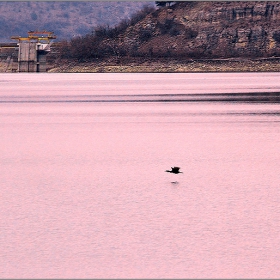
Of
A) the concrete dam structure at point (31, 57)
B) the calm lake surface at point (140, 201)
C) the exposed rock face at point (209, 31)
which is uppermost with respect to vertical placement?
the calm lake surface at point (140, 201)

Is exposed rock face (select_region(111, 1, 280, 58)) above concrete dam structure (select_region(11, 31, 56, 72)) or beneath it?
above

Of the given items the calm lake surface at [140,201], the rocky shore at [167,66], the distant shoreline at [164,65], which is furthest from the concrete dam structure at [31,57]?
the calm lake surface at [140,201]

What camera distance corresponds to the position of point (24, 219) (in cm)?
1362

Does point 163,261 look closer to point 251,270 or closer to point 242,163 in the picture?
point 251,270

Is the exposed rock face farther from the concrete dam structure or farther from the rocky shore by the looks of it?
the concrete dam structure

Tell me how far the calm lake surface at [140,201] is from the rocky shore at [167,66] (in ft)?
368

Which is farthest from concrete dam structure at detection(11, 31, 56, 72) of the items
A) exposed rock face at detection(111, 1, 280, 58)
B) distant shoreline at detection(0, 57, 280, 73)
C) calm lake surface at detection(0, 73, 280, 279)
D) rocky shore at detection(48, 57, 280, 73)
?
calm lake surface at detection(0, 73, 280, 279)

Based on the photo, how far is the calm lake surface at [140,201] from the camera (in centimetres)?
1088

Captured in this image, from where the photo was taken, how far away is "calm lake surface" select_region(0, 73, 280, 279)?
428 inches

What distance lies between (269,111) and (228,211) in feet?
81.9

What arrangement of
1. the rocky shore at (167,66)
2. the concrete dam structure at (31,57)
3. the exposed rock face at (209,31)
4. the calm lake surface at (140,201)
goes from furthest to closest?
the concrete dam structure at (31,57) → the exposed rock face at (209,31) → the rocky shore at (167,66) → the calm lake surface at (140,201)

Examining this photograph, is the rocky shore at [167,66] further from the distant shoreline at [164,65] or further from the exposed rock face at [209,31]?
the exposed rock face at [209,31]

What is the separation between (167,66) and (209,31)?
1941 centimetres

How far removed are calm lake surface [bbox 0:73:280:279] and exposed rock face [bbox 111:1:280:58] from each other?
122549mm
